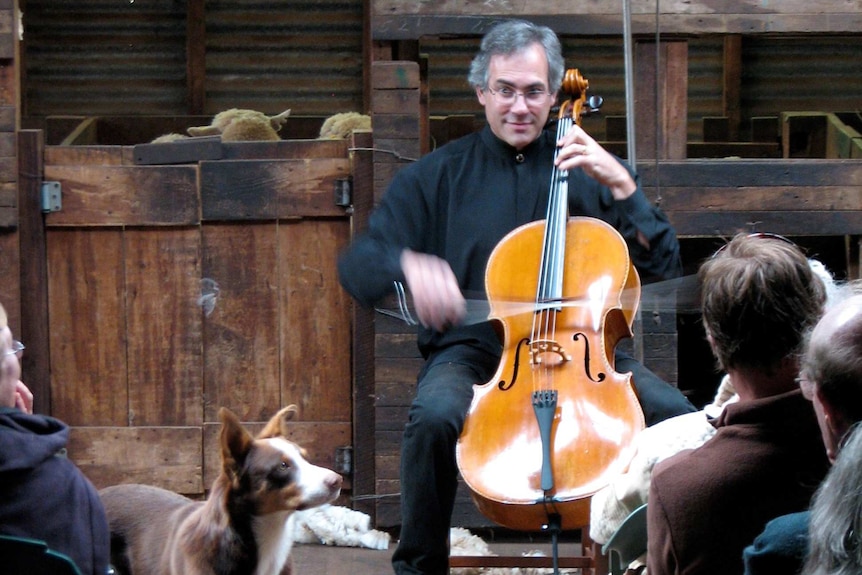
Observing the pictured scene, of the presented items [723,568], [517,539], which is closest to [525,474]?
[723,568]

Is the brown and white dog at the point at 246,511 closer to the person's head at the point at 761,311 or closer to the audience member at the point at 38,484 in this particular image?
the audience member at the point at 38,484

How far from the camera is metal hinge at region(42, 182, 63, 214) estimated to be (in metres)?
4.41

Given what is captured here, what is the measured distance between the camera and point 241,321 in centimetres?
453

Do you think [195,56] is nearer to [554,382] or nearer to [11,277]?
[11,277]

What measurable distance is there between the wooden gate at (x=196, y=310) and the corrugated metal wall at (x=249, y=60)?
1.85 metres

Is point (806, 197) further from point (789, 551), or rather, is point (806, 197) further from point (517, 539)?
point (789, 551)

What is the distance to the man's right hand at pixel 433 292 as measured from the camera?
293cm

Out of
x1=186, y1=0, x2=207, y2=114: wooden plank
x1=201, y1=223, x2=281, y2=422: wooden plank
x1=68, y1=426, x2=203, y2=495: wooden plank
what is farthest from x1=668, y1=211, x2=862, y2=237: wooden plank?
x1=186, y1=0, x2=207, y2=114: wooden plank

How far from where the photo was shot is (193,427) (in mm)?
4508

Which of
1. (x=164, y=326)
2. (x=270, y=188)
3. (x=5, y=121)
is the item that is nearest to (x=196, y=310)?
(x=164, y=326)

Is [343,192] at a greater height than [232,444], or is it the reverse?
[343,192]

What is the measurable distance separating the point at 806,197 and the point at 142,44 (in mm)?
3331

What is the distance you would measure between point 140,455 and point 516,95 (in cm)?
193

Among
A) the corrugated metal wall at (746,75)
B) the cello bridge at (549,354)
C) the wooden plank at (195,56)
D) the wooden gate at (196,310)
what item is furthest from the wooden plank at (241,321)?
the corrugated metal wall at (746,75)
